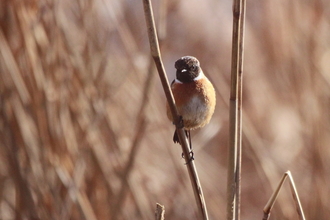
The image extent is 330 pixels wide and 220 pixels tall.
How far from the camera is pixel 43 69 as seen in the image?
199cm

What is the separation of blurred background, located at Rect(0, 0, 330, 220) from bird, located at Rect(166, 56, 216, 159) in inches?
6.1

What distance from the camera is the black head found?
1.76 meters

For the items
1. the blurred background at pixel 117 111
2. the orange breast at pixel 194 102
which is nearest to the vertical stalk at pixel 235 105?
the orange breast at pixel 194 102

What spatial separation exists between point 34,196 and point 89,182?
0.34 meters

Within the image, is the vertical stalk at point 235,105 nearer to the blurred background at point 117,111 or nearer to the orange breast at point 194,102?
the orange breast at point 194,102

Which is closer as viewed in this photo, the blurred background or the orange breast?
the orange breast

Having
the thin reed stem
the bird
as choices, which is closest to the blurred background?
the bird

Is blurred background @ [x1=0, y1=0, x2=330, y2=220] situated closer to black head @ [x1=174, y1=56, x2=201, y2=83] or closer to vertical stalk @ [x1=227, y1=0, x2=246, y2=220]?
black head @ [x1=174, y1=56, x2=201, y2=83]

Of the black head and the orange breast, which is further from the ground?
the black head

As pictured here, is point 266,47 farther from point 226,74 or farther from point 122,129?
point 122,129

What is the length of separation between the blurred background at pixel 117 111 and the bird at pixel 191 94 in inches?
6.1

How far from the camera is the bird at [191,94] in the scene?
1.79 meters

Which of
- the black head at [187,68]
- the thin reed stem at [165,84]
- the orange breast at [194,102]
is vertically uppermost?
the black head at [187,68]

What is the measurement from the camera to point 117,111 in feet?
8.37
